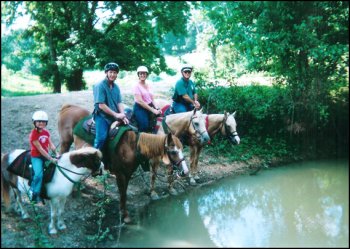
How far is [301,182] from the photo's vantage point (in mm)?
8898

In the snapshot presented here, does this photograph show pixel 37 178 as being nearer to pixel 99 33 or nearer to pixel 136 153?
pixel 136 153

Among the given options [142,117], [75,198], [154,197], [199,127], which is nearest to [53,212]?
[75,198]

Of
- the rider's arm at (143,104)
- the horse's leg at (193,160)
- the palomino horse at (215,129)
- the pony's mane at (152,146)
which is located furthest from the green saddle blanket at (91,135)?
the palomino horse at (215,129)

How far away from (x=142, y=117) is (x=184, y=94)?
5.34 ft

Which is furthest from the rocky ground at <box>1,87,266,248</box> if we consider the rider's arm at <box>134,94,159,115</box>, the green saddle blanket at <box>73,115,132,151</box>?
the rider's arm at <box>134,94,159,115</box>

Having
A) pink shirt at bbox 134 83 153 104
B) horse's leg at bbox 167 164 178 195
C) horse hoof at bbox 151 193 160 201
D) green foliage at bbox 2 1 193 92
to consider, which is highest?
green foliage at bbox 2 1 193 92

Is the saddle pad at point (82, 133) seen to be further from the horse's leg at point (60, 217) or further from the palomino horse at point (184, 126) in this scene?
the palomino horse at point (184, 126)

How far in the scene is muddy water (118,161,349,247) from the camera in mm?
5754

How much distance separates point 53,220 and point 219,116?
5253 millimetres

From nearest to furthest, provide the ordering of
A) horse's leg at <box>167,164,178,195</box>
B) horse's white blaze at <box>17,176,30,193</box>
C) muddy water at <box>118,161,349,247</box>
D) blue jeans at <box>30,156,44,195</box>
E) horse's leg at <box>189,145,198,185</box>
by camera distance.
Answer: blue jeans at <box>30,156,44,195</box>
horse's white blaze at <box>17,176,30,193</box>
muddy water at <box>118,161,349,247</box>
horse's leg at <box>167,164,178,195</box>
horse's leg at <box>189,145,198,185</box>

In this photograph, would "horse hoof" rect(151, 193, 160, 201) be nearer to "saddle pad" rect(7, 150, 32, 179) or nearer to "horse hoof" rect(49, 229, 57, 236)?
"horse hoof" rect(49, 229, 57, 236)

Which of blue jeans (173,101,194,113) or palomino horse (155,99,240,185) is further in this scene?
palomino horse (155,99,240,185)

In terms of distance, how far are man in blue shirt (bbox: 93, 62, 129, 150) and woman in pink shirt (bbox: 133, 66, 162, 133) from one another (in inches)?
39.1

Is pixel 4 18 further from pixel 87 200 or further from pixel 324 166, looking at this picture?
pixel 324 166
